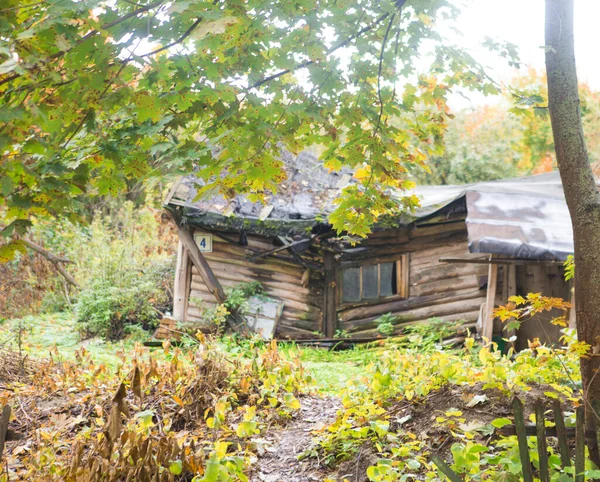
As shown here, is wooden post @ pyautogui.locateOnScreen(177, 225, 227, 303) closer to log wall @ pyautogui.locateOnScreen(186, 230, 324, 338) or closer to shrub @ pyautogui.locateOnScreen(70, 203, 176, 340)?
log wall @ pyautogui.locateOnScreen(186, 230, 324, 338)

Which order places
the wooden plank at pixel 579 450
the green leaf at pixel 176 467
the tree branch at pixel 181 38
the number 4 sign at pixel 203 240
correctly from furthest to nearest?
the number 4 sign at pixel 203 240, the green leaf at pixel 176 467, the wooden plank at pixel 579 450, the tree branch at pixel 181 38

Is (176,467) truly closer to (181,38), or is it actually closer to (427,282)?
(181,38)

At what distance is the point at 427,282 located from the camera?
12781mm

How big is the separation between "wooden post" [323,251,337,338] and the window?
8.6 inches

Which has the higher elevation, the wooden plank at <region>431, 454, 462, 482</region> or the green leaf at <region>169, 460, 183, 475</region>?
the wooden plank at <region>431, 454, 462, 482</region>

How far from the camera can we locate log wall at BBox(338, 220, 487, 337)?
483 inches

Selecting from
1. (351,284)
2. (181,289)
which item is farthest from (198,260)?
(351,284)

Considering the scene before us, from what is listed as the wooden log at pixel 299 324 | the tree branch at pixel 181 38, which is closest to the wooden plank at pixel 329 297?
the wooden log at pixel 299 324

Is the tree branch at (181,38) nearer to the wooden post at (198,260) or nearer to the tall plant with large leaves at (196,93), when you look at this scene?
the tall plant with large leaves at (196,93)

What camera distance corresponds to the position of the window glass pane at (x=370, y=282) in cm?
1342

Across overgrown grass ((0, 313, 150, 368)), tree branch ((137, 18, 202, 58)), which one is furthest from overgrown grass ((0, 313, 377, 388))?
tree branch ((137, 18, 202, 58))

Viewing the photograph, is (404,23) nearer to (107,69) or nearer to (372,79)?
(372,79)

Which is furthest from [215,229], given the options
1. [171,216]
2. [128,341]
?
[128,341]

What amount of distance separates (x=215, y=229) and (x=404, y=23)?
9.07 m
